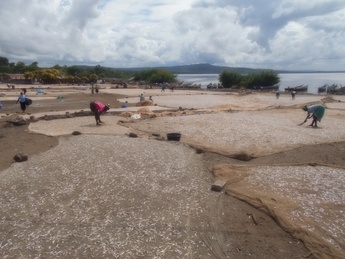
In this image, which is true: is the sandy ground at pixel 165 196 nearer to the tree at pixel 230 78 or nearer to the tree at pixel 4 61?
the tree at pixel 230 78

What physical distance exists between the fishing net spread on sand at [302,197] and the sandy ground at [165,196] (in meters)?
0.03

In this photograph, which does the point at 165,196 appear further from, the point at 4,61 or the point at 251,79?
the point at 4,61

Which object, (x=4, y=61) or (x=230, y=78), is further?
(x=4, y=61)

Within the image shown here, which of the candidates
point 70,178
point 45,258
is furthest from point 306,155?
point 45,258

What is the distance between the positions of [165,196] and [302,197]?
332cm

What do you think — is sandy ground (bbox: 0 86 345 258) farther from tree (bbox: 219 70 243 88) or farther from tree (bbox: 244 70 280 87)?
tree (bbox: 219 70 243 88)

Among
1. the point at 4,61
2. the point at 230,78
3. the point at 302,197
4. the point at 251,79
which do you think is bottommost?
the point at 302,197

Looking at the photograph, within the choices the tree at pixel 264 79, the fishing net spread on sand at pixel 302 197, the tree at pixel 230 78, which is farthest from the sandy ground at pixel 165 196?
the tree at pixel 230 78

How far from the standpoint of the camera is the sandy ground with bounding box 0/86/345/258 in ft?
18.1

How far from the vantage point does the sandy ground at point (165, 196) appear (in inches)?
217

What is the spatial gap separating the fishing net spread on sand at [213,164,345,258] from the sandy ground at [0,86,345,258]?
0.03 m

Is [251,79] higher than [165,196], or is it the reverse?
[251,79]

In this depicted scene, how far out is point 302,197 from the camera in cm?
746

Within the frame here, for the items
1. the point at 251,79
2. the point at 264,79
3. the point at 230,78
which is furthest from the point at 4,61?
the point at 264,79
